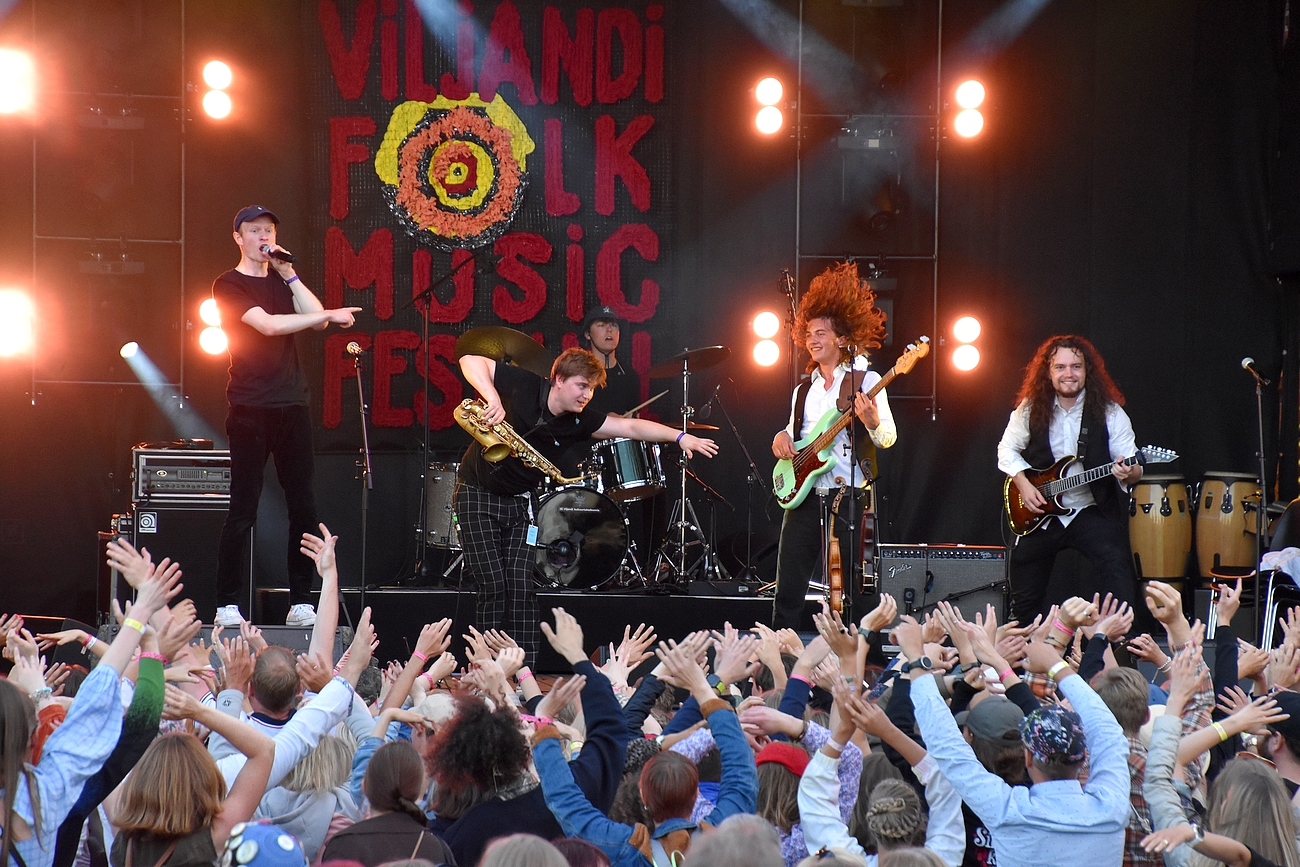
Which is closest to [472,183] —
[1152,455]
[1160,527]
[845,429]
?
[845,429]

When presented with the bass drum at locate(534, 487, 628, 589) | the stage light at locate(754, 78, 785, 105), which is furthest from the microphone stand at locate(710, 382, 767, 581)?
the stage light at locate(754, 78, 785, 105)

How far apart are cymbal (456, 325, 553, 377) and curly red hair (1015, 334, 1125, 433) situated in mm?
3409

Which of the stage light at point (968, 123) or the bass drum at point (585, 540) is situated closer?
the bass drum at point (585, 540)

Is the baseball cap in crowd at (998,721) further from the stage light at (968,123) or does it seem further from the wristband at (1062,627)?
the stage light at (968,123)

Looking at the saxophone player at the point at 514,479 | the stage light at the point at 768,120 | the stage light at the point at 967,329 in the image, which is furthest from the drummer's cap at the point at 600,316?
the stage light at the point at 967,329

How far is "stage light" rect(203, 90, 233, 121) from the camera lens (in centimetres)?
940

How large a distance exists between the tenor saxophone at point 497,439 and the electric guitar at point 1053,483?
264 centimetres

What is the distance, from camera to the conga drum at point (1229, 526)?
851cm

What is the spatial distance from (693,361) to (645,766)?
6.22m

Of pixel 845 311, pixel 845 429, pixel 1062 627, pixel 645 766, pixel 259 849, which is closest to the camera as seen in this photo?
pixel 259 849

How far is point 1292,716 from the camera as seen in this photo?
3.56 metres

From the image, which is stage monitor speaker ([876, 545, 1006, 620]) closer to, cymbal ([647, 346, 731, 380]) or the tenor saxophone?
cymbal ([647, 346, 731, 380])

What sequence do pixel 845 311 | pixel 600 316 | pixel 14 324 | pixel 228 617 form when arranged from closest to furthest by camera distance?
pixel 228 617 < pixel 845 311 < pixel 14 324 < pixel 600 316

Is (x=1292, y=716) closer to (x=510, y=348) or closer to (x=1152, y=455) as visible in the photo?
(x=1152, y=455)
